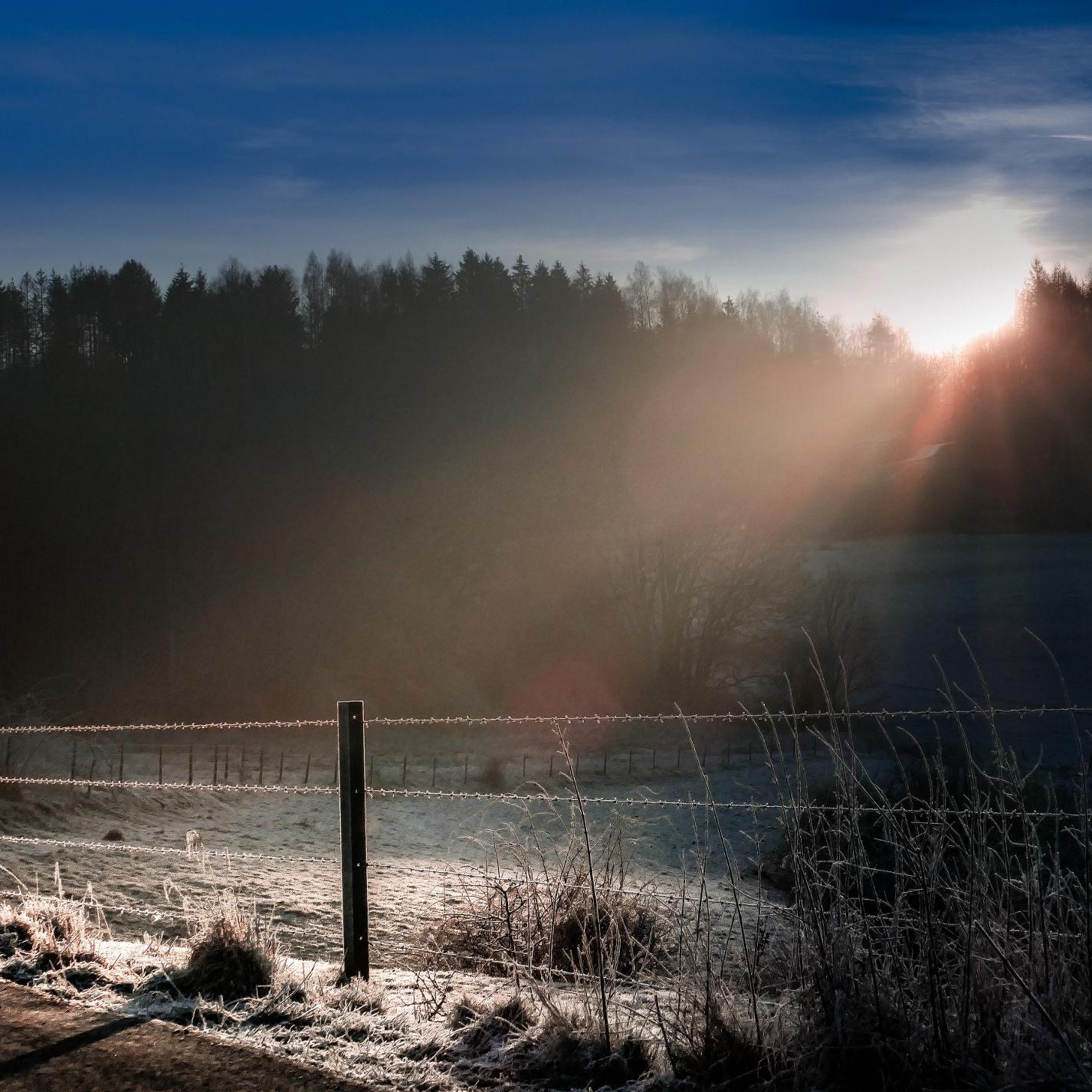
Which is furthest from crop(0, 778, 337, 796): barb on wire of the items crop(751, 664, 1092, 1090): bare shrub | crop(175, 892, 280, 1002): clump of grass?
crop(751, 664, 1092, 1090): bare shrub

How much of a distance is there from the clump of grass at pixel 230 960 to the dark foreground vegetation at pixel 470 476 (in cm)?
2826

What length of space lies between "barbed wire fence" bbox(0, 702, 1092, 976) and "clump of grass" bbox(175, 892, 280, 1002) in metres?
0.31

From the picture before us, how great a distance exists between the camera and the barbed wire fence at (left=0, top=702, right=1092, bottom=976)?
436cm

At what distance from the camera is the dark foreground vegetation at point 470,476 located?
35.5m

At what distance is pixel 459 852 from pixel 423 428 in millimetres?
28746

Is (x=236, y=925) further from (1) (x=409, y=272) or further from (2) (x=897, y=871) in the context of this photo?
(1) (x=409, y=272)

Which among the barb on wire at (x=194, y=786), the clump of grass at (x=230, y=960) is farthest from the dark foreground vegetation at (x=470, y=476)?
the clump of grass at (x=230, y=960)

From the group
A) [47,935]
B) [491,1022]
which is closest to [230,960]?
[47,935]

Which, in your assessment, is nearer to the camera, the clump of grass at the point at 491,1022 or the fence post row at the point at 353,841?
the clump of grass at the point at 491,1022

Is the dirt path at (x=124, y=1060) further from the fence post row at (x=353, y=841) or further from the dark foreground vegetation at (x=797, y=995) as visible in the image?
the fence post row at (x=353, y=841)

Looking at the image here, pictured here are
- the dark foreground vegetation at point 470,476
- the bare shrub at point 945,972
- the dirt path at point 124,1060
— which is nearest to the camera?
the bare shrub at point 945,972

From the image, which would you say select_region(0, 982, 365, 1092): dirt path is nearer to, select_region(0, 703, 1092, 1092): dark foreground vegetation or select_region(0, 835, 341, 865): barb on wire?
select_region(0, 703, 1092, 1092): dark foreground vegetation

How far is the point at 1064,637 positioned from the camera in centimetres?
3762

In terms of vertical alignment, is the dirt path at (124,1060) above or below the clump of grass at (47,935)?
below
